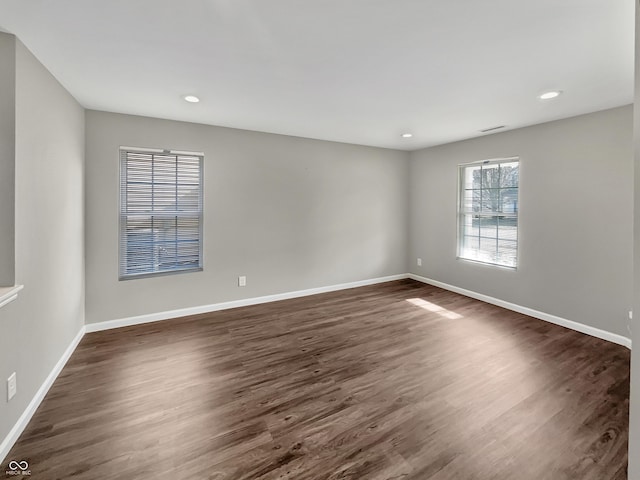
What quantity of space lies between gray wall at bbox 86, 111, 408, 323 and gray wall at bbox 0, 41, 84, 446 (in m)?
0.36

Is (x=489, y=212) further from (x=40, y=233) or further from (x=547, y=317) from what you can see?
(x=40, y=233)

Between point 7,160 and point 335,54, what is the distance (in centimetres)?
216

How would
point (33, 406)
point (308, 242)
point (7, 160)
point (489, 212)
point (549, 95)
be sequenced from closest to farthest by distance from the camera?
point (7, 160) → point (33, 406) → point (549, 95) → point (489, 212) → point (308, 242)

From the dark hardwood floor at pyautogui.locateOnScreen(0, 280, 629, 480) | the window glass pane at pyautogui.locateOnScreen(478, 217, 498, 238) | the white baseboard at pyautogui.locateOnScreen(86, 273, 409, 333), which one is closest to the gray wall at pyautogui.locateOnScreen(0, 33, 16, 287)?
the dark hardwood floor at pyautogui.locateOnScreen(0, 280, 629, 480)

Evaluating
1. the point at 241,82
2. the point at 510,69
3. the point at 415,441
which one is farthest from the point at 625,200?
the point at 241,82

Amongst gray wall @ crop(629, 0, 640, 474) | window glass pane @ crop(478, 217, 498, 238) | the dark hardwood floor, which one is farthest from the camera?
window glass pane @ crop(478, 217, 498, 238)

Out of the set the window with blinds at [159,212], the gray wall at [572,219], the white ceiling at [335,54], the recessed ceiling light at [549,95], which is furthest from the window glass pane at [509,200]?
the window with blinds at [159,212]

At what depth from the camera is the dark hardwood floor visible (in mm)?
1535

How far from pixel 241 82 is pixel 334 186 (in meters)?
2.44

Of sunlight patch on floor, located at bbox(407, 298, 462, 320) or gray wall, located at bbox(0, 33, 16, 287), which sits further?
→ sunlight patch on floor, located at bbox(407, 298, 462, 320)

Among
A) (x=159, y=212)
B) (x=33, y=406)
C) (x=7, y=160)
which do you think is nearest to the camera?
(x=7, y=160)

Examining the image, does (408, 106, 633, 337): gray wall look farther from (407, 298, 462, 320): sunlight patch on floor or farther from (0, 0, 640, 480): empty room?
(407, 298, 462, 320): sunlight patch on floor

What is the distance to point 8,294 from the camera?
1.61 metres

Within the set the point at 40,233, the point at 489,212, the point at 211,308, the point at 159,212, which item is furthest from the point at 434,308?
the point at 40,233
